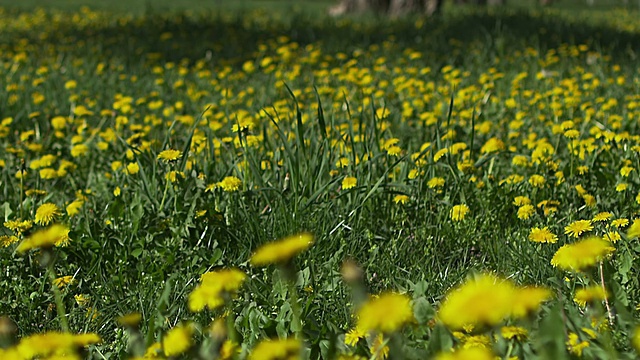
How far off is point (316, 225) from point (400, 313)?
1.35 m

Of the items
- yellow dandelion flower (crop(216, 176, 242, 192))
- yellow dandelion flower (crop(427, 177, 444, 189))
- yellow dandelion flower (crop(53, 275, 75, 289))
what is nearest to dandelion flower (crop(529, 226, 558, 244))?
yellow dandelion flower (crop(427, 177, 444, 189))

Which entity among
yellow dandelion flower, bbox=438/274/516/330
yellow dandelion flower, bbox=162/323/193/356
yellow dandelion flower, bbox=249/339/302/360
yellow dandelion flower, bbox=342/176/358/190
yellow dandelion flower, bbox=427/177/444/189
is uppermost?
yellow dandelion flower, bbox=438/274/516/330

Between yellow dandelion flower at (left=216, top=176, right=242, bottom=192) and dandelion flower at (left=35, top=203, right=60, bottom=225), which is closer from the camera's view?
dandelion flower at (left=35, top=203, right=60, bottom=225)

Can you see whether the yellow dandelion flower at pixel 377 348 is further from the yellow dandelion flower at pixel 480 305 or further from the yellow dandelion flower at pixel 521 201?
the yellow dandelion flower at pixel 521 201

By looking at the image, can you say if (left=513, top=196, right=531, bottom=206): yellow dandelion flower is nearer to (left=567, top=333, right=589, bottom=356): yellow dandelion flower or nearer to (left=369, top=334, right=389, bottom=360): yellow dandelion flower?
(left=567, top=333, right=589, bottom=356): yellow dandelion flower

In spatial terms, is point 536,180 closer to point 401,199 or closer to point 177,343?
point 401,199

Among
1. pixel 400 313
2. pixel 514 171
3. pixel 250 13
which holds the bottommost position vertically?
pixel 250 13

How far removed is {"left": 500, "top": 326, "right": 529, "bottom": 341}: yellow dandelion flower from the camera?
4.80ft

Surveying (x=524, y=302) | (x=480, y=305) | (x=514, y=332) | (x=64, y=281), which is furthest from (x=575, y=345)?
(x=64, y=281)

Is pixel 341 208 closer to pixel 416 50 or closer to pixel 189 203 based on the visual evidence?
pixel 189 203

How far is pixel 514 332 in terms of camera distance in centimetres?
146

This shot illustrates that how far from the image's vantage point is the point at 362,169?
2801 millimetres

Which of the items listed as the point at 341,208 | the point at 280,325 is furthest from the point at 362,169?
the point at 280,325

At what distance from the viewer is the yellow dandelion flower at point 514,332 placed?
4.80 ft
